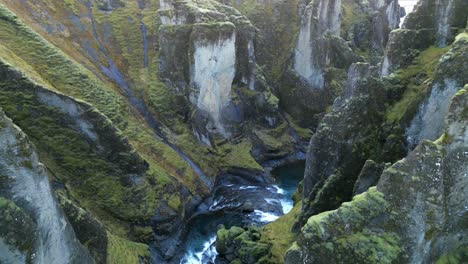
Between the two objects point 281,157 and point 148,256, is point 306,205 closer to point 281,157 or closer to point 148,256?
point 148,256

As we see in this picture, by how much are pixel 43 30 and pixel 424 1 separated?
198ft

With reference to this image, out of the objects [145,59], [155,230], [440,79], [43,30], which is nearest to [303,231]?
[440,79]

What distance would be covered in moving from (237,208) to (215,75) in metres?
22.6

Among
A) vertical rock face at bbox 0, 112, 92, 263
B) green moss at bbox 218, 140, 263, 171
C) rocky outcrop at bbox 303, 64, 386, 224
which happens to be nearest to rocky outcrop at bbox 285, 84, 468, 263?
rocky outcrop at bbox 303, 64, 386, 224

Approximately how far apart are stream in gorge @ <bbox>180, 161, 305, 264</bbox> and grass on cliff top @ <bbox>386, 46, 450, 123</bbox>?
25.3 m

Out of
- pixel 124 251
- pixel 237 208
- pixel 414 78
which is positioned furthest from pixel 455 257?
pixel 237 208

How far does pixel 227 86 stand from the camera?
6819 cm

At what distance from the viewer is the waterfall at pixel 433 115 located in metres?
27.4

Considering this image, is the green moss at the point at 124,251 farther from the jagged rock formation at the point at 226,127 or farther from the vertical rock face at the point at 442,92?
the vertical rock face at the point at 442,92

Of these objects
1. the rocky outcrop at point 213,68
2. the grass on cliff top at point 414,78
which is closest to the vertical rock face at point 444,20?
the grass on cliff top at point 414,78

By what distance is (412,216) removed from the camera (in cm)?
2070

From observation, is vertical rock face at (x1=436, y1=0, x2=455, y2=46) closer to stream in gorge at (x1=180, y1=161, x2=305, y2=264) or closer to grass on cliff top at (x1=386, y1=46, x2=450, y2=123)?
grass on cliff top at (x1=386, y1=46, x2=450, y2=123)

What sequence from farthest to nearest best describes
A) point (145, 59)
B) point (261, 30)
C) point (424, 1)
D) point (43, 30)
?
1. point (261, 30)
2. point (145, 59)
3. point (43, 30)
4. point (424, 1)

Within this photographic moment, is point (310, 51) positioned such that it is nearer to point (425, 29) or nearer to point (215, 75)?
point (215, 75)
